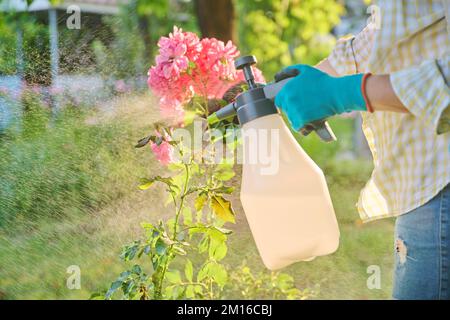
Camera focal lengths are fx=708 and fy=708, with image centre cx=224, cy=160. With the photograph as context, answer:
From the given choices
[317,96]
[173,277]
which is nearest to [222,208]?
[173,277]

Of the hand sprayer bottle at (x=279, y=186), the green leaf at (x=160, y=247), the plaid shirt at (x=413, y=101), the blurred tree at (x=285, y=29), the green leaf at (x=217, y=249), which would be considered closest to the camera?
the plaid shirt at (x=413, y=101)

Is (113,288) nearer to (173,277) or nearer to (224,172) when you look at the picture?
(173,277)

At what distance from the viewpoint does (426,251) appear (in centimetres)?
142

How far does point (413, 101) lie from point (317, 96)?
0.19m

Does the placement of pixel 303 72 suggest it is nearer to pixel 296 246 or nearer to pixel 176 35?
pixel 296 246

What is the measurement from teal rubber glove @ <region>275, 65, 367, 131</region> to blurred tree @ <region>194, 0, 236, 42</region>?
4.15m

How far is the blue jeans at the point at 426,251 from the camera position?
55.1 inches

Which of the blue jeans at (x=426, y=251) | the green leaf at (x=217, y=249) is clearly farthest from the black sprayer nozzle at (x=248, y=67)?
the green leaf at (x=217, y=249)

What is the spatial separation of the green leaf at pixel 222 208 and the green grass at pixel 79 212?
34 cm

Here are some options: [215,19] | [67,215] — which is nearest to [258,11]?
[215,19]

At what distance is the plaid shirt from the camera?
1.33m

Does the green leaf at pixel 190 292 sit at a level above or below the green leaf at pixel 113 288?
below

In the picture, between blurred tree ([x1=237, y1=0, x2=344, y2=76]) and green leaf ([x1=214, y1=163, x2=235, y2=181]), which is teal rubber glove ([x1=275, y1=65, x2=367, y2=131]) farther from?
blurred tree ([x1=237, y1=0, x2=344, y2=76])

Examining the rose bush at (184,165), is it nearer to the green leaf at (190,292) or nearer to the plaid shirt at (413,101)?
the green leaf at (190,292)
